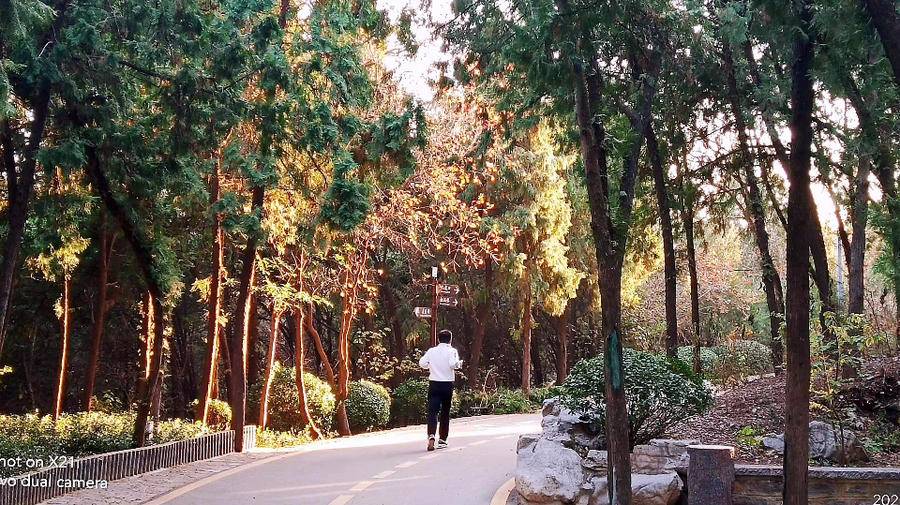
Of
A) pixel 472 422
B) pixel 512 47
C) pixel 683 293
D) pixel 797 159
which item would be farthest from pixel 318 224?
pixel 683 293

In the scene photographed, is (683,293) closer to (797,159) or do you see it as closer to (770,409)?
(770,409)

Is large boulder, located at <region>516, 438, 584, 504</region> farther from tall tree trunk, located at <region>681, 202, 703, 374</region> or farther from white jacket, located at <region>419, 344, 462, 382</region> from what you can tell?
tall tree trunk, located at <region>681, 202, 703, 374</region>

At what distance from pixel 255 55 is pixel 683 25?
5461 millimetres

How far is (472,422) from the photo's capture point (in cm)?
2020

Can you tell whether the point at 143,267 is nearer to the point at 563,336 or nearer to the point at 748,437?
the point at 748,437

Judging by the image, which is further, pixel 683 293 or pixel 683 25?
pixel 683 293

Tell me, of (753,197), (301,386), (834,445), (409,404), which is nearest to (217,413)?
(301,386)

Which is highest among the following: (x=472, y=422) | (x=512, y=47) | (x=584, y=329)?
(x=512, y=47)

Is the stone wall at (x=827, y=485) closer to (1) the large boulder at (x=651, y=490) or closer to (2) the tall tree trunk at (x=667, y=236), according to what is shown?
(1) the large boulder at (x=651, y=490)

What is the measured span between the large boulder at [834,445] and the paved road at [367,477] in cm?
360

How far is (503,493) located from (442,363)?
11.4ft

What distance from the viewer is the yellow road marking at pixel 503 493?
8180 mm

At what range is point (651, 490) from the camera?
24.7ft

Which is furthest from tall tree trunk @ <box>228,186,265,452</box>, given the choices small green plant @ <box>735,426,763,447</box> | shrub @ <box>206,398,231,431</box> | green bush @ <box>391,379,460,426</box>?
green bush @ <box>391,379,460,426</box>
